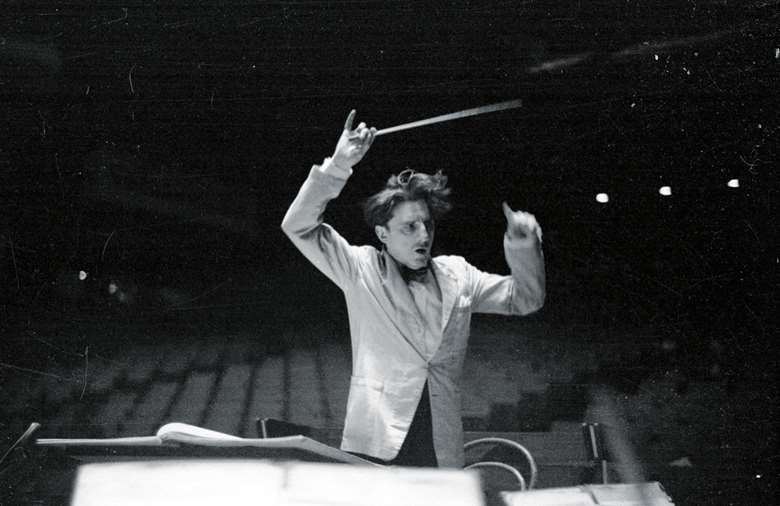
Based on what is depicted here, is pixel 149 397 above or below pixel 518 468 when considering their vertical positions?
above

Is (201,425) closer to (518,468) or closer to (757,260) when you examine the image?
(518,468)

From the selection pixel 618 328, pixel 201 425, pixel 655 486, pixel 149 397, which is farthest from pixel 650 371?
pixel 149 397

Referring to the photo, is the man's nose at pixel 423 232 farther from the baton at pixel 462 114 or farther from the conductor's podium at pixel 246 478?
the conductor's podium at pixel 246 478

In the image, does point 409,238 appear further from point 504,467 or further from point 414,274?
point 504,467

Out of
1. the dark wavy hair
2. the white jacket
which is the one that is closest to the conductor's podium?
the white jacket

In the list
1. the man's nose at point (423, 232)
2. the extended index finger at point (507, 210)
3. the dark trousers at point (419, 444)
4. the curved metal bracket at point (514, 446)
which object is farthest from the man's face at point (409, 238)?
the curved metal bracket at point (514, 446)

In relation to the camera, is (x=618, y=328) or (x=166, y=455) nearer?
(x=166, y=455)

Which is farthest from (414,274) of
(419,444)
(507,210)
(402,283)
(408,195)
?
(419,444)

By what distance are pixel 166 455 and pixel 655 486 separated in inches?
58.9

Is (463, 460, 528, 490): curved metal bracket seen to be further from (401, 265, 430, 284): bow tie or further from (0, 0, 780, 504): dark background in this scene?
(401, 265, 430, 284): bow tie

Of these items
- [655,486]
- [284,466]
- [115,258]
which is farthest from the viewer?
[115,258]

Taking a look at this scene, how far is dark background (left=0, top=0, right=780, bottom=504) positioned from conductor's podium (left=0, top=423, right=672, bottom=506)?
515 millimetres

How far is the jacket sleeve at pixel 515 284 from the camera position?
2.62 metres

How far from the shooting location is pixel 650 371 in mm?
2689
